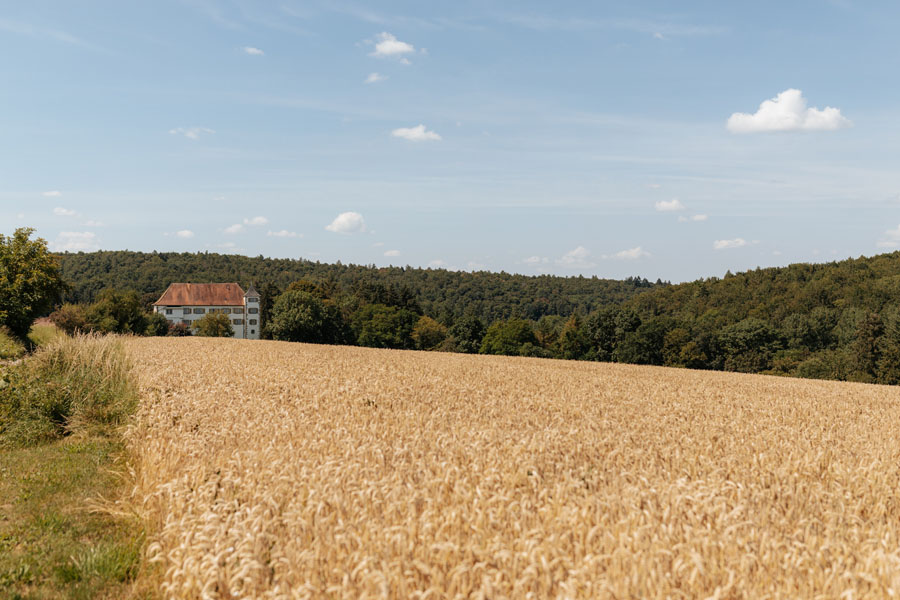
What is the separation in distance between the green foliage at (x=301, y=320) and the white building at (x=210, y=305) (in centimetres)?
3075

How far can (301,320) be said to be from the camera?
252ft

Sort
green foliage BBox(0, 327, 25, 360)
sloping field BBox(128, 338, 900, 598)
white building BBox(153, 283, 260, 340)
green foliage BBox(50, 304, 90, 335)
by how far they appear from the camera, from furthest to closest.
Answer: white building BBox(153, 283, 260, 340)
green foliage BBox(50, 304, 90, 335)
green foliage BBox(0, 327, 25, 360)
sloping field BBox(128, 338, 900, 598)

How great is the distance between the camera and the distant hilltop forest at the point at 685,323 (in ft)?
215

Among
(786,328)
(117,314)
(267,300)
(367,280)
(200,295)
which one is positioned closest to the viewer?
(117,314)

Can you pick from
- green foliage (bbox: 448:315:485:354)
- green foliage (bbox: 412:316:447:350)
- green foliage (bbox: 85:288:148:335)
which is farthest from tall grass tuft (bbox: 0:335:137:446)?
green foliage (bbox: 412:316:447:350)

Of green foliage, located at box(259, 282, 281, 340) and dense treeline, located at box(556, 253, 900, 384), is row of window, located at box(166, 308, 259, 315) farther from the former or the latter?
dense treeline, located at box(556, 253, 900, 384)

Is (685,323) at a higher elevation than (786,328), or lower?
higher

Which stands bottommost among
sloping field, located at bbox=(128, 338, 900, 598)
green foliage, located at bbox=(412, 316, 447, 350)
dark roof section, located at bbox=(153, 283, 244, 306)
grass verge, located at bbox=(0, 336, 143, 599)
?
green foliage, located at bbox=(412, 316, 447, 350)

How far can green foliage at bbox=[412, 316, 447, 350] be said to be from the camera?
297 ft

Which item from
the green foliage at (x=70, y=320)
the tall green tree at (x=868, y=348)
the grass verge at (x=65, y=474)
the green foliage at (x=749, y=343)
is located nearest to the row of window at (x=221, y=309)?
the green foliage at (x=70, y=320)

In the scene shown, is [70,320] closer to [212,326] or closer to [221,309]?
[212,326]

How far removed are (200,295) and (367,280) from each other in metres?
33.8

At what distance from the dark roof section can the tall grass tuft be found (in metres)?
98.2

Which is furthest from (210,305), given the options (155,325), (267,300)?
(155,325)
